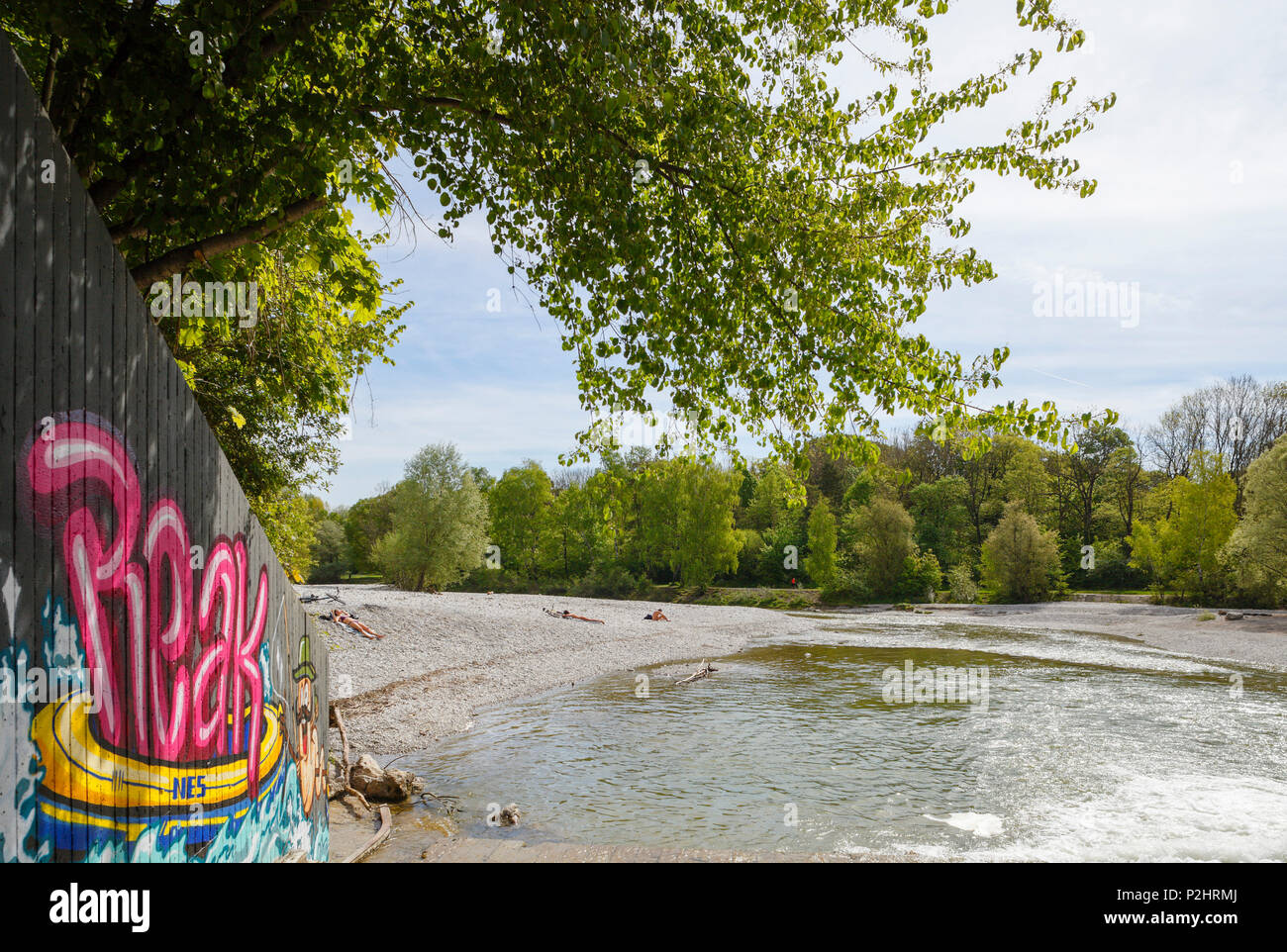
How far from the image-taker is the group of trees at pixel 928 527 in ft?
176

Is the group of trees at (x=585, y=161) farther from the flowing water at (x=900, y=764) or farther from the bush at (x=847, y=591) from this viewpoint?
the bush at (x=847, y=591)

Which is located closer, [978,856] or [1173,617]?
[978,856]

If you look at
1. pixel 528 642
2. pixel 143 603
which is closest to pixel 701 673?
pixel 528 642

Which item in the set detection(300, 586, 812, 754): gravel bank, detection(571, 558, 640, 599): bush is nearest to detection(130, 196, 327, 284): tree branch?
detection(300, 586, 812, 754): gravel bank

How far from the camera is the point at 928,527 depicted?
252 ft

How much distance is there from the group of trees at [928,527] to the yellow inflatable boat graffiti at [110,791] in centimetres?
4181

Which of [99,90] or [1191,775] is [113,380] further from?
[1191,775]

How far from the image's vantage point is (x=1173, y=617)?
4728cm

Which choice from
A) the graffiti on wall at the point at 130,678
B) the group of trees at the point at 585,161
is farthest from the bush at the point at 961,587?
the graffiti on wall at the point at 130,678

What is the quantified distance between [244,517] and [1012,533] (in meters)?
65.1

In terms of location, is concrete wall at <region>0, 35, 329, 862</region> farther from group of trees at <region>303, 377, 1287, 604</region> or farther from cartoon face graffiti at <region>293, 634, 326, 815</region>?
group of trees at <region>303, 377, 1287, 604</region>
